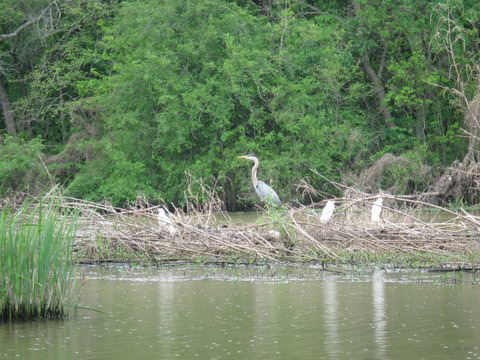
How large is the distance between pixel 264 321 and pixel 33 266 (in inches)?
92.9

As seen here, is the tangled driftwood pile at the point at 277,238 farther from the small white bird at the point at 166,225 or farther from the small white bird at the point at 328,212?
the small white bird at the point at 328,212

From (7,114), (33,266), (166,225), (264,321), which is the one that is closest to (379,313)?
(264,321)

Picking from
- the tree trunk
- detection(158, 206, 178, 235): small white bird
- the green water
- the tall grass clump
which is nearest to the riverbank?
detection(158, 206, 178, 235): small white bird

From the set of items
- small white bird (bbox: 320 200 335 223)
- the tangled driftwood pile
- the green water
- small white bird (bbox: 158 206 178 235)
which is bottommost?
the green water

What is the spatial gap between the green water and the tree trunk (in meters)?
22.4

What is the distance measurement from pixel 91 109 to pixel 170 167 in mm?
3593

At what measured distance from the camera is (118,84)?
30828 mm

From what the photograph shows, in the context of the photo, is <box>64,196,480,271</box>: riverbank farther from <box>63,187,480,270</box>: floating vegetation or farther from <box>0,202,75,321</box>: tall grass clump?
<box>0,202,75,321</box>: tall grass clump

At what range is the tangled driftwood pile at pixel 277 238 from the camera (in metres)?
15.6

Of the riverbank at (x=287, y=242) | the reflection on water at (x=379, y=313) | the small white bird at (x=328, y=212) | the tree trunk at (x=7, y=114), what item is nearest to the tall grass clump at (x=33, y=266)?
the reflection on water at (x=379, y=313)

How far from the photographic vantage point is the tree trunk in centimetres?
3609

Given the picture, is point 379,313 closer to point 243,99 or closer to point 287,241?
point 287,241

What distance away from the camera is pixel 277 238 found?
52.2 feet

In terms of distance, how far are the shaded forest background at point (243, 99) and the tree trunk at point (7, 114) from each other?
124cm
